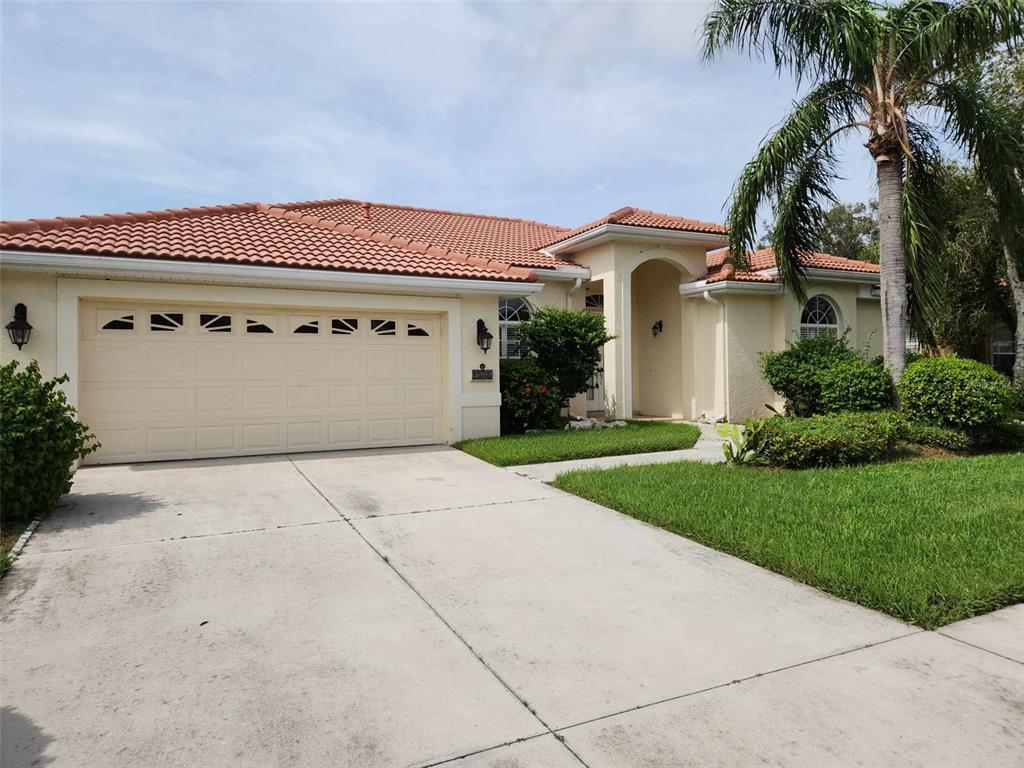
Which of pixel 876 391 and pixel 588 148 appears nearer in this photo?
pixel 876 391

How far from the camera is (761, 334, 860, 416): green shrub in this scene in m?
12.6

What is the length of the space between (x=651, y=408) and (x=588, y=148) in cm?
686

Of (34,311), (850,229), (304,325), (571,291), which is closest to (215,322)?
(304,325)

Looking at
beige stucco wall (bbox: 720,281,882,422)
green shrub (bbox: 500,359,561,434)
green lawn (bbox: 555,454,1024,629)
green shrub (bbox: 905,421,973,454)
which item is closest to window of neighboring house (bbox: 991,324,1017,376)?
beige stucco wall (bbox: 720,281,882,422)

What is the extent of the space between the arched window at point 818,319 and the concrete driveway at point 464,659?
12.0 m

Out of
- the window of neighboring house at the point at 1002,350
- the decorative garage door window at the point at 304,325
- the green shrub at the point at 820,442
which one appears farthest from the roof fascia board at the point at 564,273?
the window of neighboring house at the point at 1002,350

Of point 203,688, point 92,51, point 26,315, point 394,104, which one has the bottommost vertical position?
point 203,688

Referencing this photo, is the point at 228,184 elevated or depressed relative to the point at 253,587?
elevated

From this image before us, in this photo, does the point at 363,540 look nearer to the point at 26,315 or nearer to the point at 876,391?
the point at 26,315

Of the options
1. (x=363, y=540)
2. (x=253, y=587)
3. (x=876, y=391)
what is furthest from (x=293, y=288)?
(x=876, y=391)

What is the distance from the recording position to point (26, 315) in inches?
336

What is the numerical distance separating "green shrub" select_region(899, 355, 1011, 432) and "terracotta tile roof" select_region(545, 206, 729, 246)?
16.3ft

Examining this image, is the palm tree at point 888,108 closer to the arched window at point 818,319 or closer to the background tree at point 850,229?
the arched window at point 818,319

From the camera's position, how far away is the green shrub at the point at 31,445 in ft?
18.9
